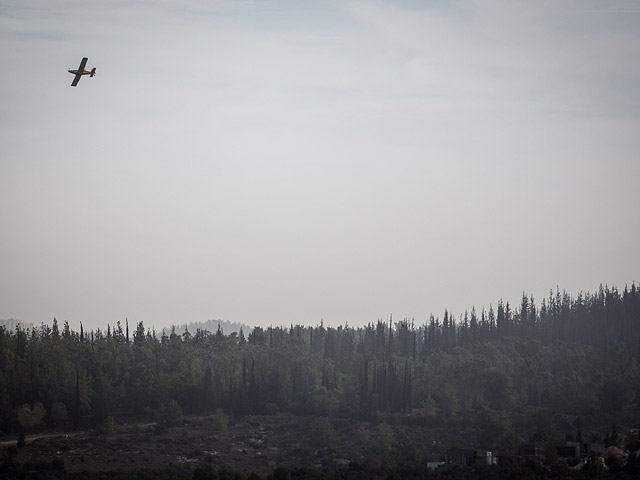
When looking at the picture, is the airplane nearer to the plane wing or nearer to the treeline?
the plane wing

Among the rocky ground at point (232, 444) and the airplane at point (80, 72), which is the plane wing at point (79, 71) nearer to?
the airplane at point (80, 72)

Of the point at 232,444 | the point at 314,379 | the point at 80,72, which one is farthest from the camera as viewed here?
the point at 314,379

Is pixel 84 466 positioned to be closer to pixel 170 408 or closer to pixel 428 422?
pixel 170 408

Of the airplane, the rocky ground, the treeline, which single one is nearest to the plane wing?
the airplane

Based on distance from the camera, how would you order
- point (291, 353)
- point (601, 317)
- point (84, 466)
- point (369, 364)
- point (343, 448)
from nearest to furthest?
1. point (84, 466)
2. point (343, 448)
3. point (369, 364)
4. point (291, 353)
5. point (601, 317)

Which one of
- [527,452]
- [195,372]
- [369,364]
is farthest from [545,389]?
[195,372]

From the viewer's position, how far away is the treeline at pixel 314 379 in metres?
116

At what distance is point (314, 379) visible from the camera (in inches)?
5369

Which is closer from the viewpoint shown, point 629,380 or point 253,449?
point 253,449

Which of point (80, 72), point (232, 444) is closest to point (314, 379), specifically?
point (232, 444)

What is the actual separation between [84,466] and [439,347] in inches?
3413

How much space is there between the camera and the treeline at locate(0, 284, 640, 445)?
379ft

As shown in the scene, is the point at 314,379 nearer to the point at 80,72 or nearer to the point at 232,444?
the point at 232,444

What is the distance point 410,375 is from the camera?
127125 mm
